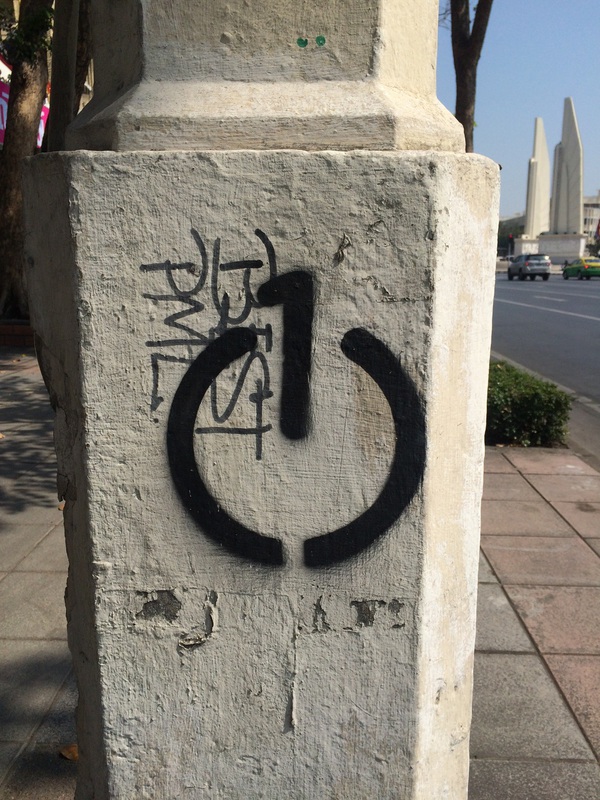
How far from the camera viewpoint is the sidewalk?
2.90 meters

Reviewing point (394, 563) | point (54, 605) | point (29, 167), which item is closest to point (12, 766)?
point (54, 605)

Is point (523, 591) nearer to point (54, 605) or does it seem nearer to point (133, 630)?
point (54, 605)

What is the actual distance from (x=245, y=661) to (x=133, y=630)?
28 centimetres

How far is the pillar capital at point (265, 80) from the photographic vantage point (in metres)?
1.80

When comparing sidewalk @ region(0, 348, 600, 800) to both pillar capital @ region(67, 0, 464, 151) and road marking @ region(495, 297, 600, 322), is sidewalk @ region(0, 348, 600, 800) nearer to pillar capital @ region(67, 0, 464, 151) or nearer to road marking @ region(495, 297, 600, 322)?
pillar capital @ region(67, 0, 464, 151)

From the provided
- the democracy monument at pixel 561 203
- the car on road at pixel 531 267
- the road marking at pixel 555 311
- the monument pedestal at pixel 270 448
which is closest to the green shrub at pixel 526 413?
the monument pedestal at pixel 270 448

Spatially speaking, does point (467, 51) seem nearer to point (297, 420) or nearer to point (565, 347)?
point (565, 347)

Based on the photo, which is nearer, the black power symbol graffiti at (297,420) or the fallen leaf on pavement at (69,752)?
the black power symbol graffiti at (297,420)

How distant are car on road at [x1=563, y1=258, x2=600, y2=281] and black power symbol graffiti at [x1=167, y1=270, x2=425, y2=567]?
4887cm

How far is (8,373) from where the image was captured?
10.9m

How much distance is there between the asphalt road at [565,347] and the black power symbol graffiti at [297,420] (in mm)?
5767

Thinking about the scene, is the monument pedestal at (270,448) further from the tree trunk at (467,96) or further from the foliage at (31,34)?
the foliage at (31,34)

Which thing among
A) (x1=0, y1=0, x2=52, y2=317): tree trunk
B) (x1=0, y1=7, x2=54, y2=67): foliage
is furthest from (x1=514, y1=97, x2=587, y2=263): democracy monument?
(x1=0, y1=7, x2=54, y2=67): foliage

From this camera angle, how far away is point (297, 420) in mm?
1846
